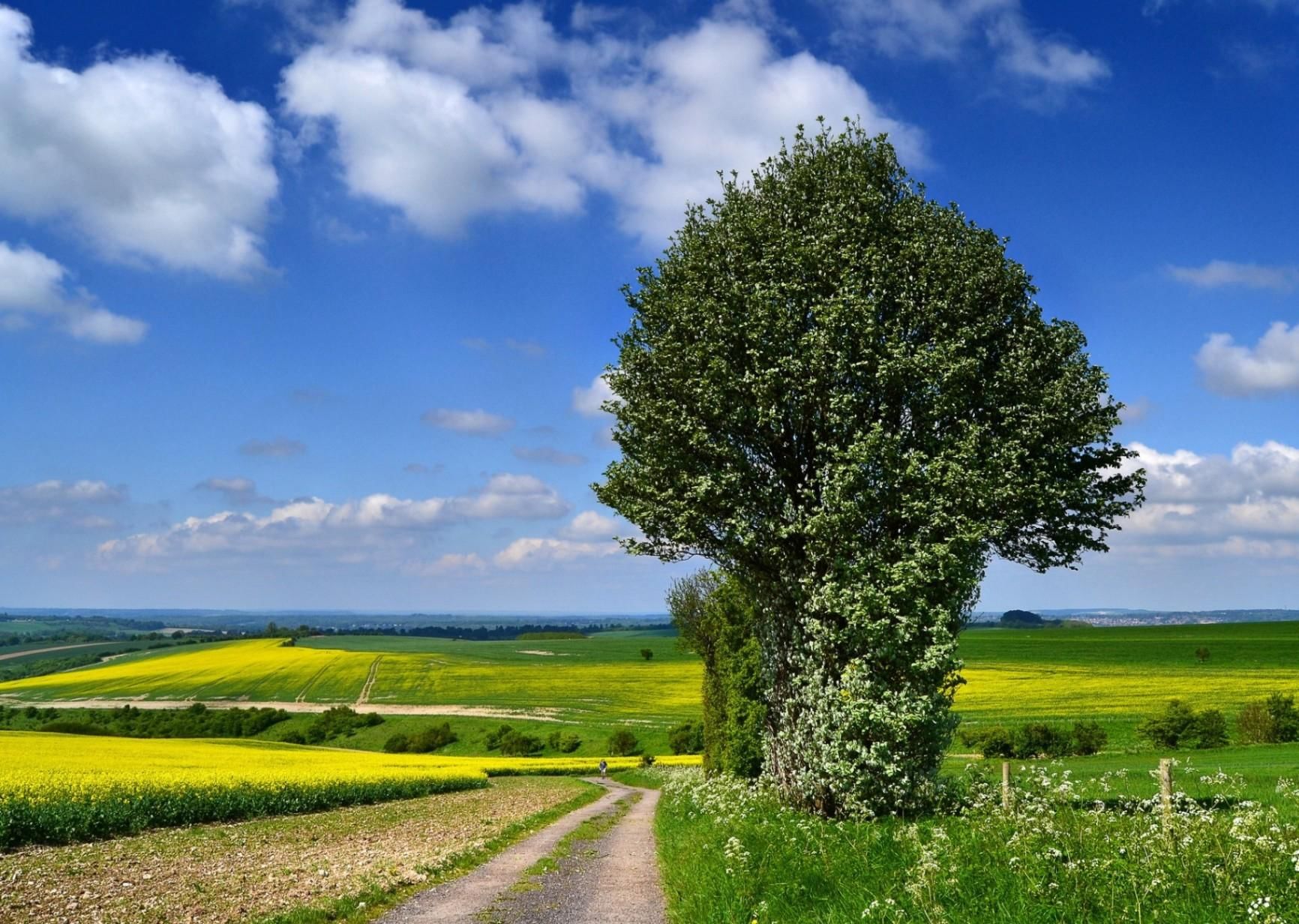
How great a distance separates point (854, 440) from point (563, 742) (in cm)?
6685

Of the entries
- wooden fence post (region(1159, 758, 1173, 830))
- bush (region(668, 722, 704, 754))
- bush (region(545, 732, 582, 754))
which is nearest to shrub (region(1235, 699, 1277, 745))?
bush (region(668, 722, 704, 754))

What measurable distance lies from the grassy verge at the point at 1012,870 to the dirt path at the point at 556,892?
0.80m

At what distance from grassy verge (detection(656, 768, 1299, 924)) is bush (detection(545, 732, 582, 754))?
218 ft

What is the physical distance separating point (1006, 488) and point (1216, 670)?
89.7 m

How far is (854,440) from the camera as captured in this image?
18734 mm

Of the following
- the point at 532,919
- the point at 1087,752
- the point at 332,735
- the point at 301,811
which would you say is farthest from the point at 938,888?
the point at 332,735

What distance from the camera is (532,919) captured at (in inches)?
489

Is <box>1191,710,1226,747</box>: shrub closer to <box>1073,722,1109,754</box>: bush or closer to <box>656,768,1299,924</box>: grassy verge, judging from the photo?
<box>1073,722,1109,754</box>: bush

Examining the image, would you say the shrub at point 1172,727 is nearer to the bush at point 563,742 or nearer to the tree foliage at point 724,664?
the tree foliage at point 724,664

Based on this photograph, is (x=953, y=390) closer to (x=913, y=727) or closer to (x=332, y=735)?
(x=913, y=727)

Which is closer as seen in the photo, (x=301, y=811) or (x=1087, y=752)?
(x=301, y=811)

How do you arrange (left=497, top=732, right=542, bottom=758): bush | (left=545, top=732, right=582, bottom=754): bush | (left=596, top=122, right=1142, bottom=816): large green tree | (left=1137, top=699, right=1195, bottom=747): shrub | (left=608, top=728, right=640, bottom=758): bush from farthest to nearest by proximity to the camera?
1. (left=497, top=732, right=542, bottom=758): bush
2. (left=545, top=732, right=582, bottom=754): bush
3. (left=608, top=728, right=640, bottom=758): bush
4. (left=1137, top=699, right=1195, bottom=747): shrub
5. (left=596, top=122, right=1142, bottom=816): large green tree

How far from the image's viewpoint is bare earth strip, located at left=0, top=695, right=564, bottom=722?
97.8 meters

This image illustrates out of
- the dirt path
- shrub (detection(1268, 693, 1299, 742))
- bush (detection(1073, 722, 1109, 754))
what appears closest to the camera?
the dirt path
